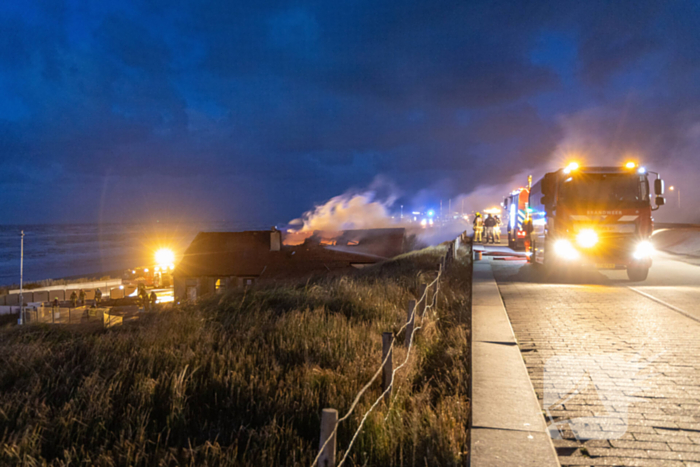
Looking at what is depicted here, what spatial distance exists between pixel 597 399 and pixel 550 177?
34.0 feet

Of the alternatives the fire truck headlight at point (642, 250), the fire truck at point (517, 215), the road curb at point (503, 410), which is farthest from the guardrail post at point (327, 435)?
the fire truck at point (517, 215)

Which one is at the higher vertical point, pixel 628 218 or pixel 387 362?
pixel 628 218

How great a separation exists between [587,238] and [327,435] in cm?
1210

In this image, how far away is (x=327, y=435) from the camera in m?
2.46

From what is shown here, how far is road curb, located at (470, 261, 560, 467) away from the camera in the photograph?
321cm

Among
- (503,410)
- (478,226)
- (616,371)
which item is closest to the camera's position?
(503,410)

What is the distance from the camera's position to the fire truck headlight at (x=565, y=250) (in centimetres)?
1260

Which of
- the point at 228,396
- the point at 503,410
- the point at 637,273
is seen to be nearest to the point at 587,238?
the point at 637,273

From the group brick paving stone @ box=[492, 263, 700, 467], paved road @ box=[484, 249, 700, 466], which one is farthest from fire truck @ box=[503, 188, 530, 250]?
brick paving stone @ box=[492, 263, 700, 467]

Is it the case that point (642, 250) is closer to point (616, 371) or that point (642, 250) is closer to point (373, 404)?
point (616, 371)

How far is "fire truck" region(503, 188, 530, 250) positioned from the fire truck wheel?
10.7 meters

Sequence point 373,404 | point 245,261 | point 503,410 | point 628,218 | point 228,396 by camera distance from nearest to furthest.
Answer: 1. point 373,404
2. point 503,410
3. point 228,396
4. point 628,218
5. point 245,261

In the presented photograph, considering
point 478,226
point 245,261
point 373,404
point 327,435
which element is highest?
point 478,226

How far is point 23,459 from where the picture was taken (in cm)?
317
